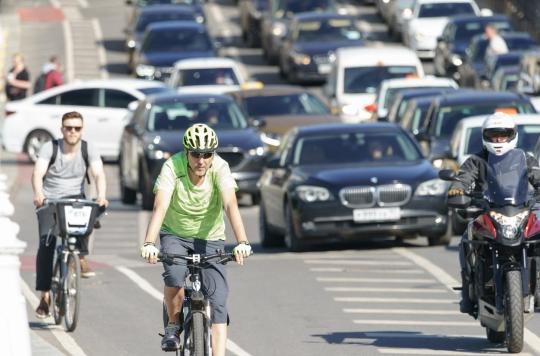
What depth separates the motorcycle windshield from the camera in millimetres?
14086

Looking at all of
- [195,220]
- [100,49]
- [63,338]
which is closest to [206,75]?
[100,49]

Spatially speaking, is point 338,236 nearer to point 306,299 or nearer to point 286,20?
point 306,299

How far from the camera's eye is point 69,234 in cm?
Result: 1628

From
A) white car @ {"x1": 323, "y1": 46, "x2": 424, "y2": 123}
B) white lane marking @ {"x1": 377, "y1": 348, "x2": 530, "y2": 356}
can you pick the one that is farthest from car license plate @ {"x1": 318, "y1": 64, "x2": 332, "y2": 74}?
white lane marking @ {"x1": 377, "y1": 348, "x2": 530, "y2": 356}

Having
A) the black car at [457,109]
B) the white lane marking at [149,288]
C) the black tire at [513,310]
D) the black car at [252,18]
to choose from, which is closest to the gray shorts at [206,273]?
the black tire at [513,310]

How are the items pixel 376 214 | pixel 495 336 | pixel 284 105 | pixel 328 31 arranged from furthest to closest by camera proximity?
pixel 328 31 < pixel 284 105 < pixel 376 214 < pixel 495 336

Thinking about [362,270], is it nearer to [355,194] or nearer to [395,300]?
[355,194]

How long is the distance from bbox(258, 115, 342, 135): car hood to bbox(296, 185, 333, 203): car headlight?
34.5 ft

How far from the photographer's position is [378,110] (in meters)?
35.8

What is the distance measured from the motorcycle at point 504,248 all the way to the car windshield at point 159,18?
38793 mm

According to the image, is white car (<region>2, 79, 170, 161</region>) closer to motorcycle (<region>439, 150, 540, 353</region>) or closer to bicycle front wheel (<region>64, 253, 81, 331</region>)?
bicycle front wheel (<region>64, 253, 81, 331</region>)

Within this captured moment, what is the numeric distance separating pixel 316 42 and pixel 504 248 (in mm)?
35298

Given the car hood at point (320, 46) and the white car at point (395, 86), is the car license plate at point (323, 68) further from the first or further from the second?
the white car at point (395, 86)

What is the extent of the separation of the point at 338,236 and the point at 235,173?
24.3 feet
